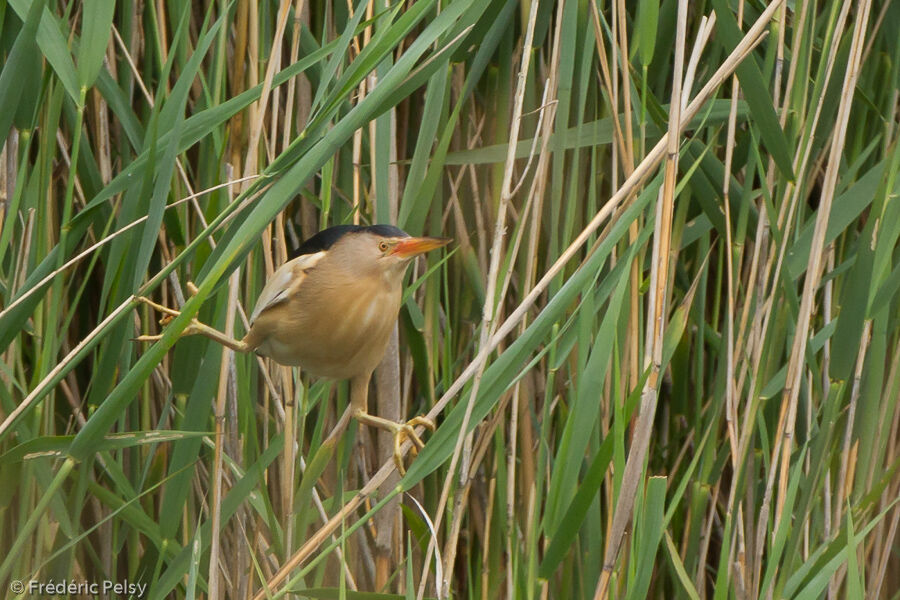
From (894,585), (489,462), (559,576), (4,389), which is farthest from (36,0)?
(894,585)

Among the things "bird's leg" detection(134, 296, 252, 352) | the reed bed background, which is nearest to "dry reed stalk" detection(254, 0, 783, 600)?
the reed bed background

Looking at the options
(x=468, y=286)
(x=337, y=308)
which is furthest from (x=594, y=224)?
(x=468, y=286)

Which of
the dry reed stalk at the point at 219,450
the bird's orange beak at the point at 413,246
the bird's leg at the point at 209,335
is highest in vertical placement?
the bird's orange beak at the point at 413,246

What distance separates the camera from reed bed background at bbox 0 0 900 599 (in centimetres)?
108

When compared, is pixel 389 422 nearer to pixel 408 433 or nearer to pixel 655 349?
pixel 408 433

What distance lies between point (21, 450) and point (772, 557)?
79cm

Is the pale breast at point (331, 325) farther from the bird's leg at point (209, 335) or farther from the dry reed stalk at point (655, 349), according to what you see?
the dry reed stalk at point (655, 349)

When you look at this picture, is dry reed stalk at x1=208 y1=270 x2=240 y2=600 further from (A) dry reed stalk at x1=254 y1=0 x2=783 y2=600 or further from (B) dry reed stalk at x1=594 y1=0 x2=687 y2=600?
(B) dry reed stalk at x1=594 y1=0 x2=687 y2=600

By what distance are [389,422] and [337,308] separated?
6.4 inches

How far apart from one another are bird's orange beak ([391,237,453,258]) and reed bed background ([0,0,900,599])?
7 centimetres

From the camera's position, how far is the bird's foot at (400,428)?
3.88 feet

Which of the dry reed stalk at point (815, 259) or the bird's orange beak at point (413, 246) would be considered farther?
the dry reed stalk at point (815, 259)

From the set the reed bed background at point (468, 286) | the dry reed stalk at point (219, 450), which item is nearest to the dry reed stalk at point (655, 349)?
the reed bed background at point (468, 286)

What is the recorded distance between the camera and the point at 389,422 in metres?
1.26
